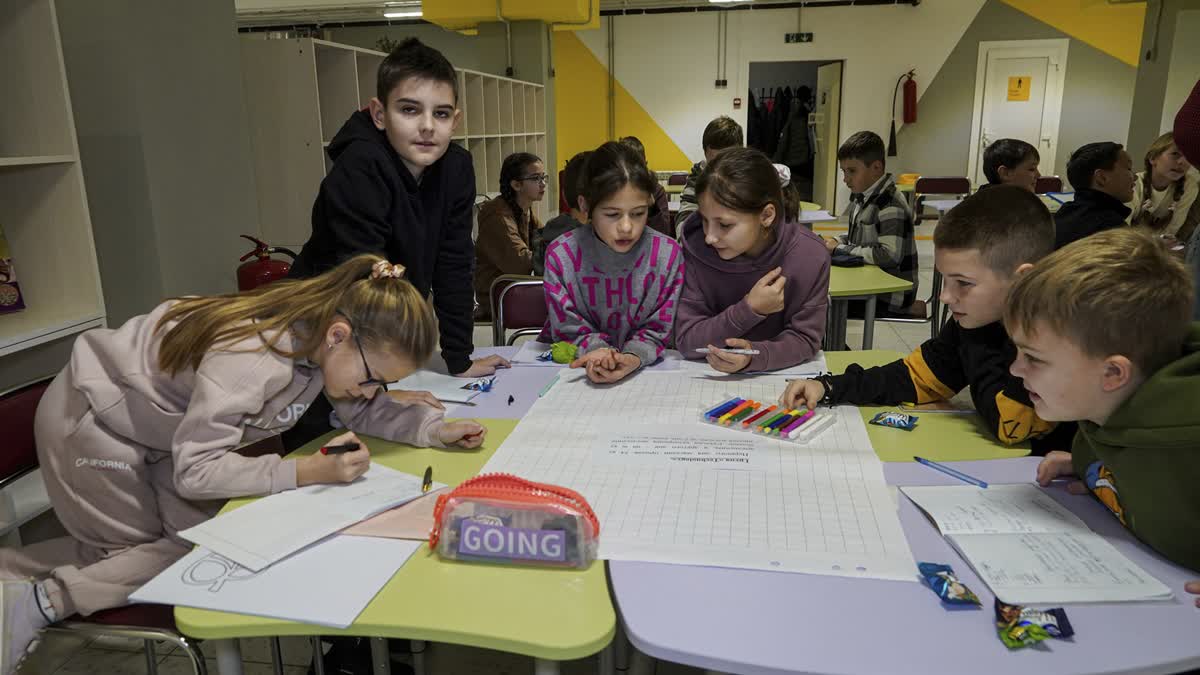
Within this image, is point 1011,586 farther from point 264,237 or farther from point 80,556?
point 264,237

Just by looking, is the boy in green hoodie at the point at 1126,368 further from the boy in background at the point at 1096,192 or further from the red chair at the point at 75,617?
the boy in background at the point at 1096,192

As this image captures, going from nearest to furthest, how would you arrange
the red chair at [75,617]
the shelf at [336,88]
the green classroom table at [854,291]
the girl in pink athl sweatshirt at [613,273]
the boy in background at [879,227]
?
the red chair at [75,617] < the girl in pink athl sweatshirt at [613,273] < the green classroom table at [854,291] < the boy in background at [879,227] < the shelf at [336,88]

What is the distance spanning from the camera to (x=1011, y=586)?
89 cm

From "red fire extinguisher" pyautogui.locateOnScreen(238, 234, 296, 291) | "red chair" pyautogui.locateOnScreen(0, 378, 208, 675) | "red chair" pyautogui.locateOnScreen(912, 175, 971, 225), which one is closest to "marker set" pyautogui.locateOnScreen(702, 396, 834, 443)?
"red chair" pyautogui.locateOnScreen(0, 378, 208, 675)

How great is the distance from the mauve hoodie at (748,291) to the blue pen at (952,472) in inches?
22.0

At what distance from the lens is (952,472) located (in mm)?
1220

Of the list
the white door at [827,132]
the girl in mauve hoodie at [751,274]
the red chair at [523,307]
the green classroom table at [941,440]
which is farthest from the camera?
the white door at [827,132]

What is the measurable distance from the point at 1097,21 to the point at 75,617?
1219 cm

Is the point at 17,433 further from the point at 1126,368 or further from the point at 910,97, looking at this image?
the point at 910,97

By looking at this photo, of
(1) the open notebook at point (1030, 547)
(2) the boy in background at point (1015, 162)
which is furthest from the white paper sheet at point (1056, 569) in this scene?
(2) the boy in background at point (1015, 162)

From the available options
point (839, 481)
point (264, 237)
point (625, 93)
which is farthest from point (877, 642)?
point (625, 93)

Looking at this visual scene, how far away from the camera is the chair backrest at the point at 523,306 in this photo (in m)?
2.72

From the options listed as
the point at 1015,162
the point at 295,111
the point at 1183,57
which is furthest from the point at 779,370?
the point at 1183,57

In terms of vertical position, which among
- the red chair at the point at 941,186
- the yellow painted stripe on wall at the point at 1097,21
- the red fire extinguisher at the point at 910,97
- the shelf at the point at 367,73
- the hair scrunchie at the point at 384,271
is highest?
the yellow painted stripe on wall at the point at 1097,21
